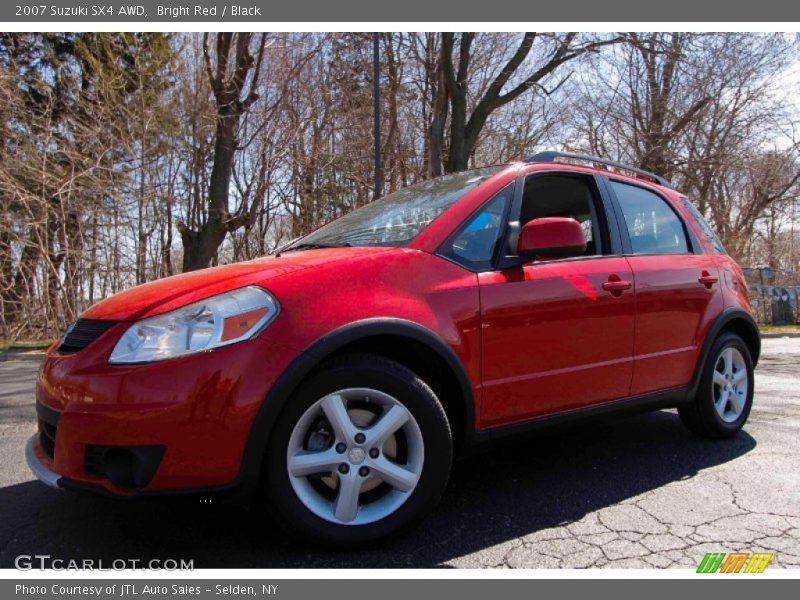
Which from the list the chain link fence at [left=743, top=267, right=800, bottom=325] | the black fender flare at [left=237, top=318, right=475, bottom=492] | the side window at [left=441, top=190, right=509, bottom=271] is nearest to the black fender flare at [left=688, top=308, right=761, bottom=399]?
the side window at [left=441, top=190, right=509, bottom=271]

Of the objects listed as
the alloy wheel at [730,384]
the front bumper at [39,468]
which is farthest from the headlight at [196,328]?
the alloy wheel at [730,384]

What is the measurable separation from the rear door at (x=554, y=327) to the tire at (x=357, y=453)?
1.39 feet

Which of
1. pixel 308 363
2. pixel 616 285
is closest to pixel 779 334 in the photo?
pixel 616 285

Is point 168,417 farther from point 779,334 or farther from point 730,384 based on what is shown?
point 779,334

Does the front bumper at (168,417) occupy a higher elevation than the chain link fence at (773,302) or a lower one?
higher

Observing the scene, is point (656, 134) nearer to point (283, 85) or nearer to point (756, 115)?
point (756, 115)

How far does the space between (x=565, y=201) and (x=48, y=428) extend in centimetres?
305

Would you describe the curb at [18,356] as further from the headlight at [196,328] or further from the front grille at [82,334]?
the headlight at [196,328]

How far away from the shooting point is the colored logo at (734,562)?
2.34 m

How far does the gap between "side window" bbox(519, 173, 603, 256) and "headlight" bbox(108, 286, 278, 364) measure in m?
1.76

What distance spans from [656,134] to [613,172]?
19.9 metres

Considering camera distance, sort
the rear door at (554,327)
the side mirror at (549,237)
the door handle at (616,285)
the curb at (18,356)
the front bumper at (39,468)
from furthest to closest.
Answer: the curb at (18,356) < the door handle at (616,285) < the side mirror at (549,237) < the rear door at (554,327) < the front bumper at (39,468)

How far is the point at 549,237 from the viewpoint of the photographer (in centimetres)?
293

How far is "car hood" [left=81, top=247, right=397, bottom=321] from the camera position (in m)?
2.37
